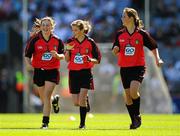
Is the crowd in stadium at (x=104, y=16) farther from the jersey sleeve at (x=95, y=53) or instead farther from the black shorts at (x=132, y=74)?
the black shorts at (x=132, y=74)

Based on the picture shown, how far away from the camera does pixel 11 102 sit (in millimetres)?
30344

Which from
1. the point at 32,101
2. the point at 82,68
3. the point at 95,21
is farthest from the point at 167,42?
the point at 82,68

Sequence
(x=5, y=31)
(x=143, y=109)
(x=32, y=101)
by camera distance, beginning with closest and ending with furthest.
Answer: (x=143, y=109) < (x=32, y=101) < (x=5, y=31)

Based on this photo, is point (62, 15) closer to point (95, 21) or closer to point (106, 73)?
point (95, 21)

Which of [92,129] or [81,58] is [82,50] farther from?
[92,129]

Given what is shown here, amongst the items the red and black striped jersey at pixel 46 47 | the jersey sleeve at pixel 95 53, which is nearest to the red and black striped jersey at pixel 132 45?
the jersey sleeve at pixel 95 53

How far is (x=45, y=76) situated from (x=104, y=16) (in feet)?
56.7

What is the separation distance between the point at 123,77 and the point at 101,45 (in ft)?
43.1

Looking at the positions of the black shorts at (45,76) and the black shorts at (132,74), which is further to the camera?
the black shorts at (45,76)

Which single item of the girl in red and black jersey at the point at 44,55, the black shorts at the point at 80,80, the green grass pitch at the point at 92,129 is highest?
the girl in red and black jersey at the point at 44,55

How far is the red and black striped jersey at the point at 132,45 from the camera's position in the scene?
15297mm

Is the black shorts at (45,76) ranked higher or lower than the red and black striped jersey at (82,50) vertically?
lower

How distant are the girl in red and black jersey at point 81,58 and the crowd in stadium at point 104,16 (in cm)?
1364

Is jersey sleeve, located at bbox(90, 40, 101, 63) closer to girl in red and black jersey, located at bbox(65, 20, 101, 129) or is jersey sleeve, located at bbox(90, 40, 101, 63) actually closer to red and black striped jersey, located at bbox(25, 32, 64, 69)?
girl in red and black jersey, located at bbox(65, 20, 101, 129)
